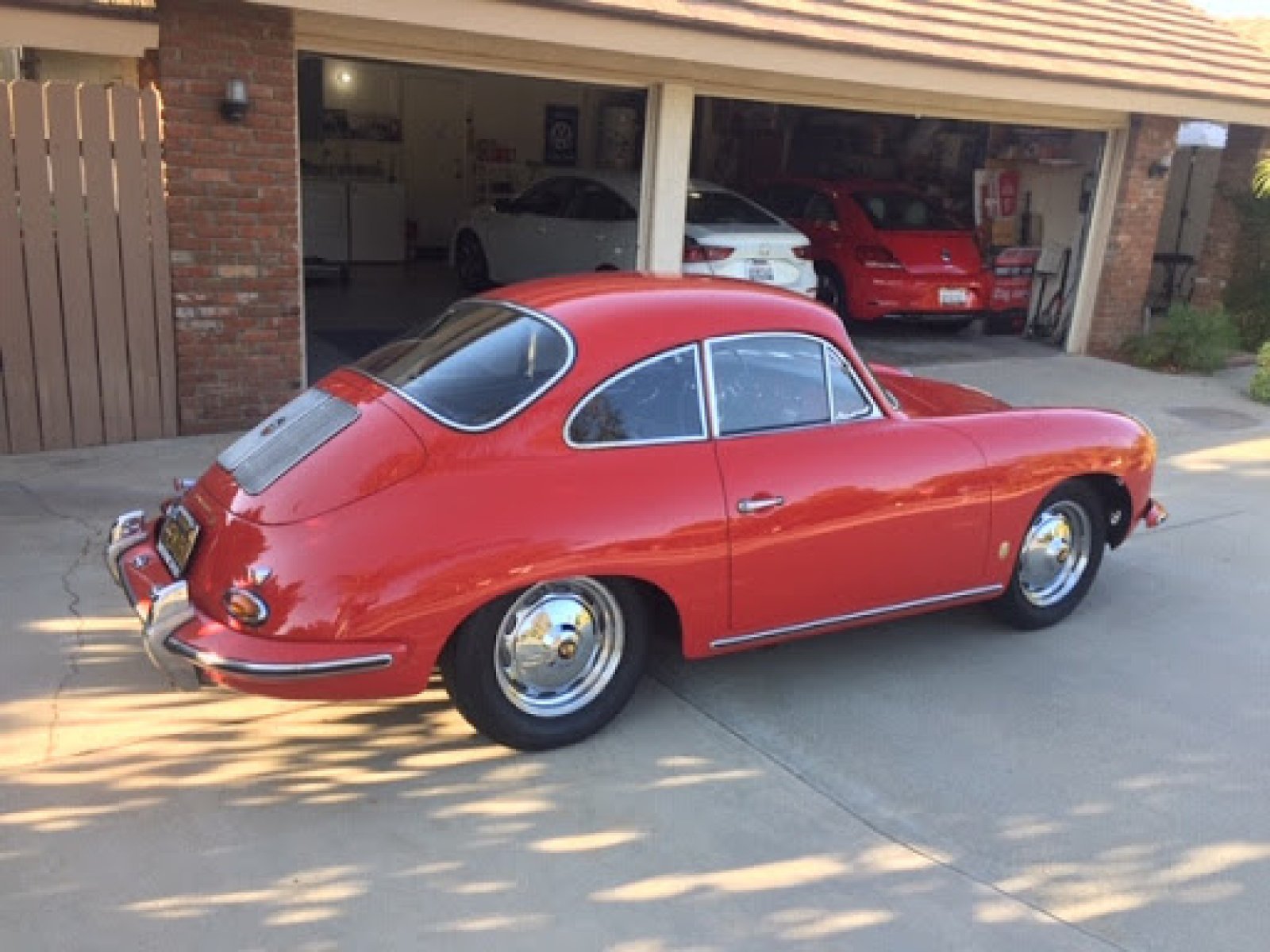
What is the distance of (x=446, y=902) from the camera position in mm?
2879

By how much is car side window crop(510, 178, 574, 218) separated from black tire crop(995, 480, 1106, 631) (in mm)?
7596

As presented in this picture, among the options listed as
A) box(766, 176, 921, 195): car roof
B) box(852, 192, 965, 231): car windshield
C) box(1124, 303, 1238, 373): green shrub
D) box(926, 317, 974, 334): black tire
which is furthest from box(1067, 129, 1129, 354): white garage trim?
box(766, 176, 921, 195): car roof

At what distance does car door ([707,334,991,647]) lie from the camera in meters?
3.78

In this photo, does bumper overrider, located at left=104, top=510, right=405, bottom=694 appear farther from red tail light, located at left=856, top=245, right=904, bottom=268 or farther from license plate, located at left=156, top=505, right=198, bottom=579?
red tail light, located at left=856, top=245, right=904, bottom=268

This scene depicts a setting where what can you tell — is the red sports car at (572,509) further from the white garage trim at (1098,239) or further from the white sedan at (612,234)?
the white garage trim at (1098,239)

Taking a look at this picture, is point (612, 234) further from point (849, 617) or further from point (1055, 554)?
point (849, 617)

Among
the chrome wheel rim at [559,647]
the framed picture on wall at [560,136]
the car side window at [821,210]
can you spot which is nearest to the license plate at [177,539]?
the chrome wheel rim at [559,647]

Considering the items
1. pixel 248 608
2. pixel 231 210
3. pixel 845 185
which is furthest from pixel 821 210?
pixel 248 608

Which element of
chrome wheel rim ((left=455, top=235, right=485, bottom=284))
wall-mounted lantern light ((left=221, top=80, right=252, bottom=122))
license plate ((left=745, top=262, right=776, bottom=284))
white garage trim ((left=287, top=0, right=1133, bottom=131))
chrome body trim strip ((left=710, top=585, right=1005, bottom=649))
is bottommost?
chrome body trim strip ((left=710, top=585, right=1005, bottom=649))

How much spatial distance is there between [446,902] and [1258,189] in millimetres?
12274

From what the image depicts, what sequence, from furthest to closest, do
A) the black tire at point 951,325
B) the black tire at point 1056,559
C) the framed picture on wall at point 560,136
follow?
the framed picture on wall at point 560,136
the black tire at point 951,325
the black tire at point 1056,559

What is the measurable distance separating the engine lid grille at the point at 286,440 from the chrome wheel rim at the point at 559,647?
0.87 metres

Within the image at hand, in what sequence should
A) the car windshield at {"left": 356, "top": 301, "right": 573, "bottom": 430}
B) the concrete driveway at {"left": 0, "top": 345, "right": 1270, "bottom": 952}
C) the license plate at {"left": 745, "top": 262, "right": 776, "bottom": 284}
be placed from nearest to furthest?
1. the concrete driveway at {"left": 0, "top": 345, "right": 1270, "bottom": 952}
2. the car windshield at {"left": 356, "top": 301, "right": 573, "bottom": 430}
3. the license plate at {"left": 745, "top": 262, "right": 776, "bottom": 284}

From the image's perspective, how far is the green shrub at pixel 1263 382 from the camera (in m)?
10.0
